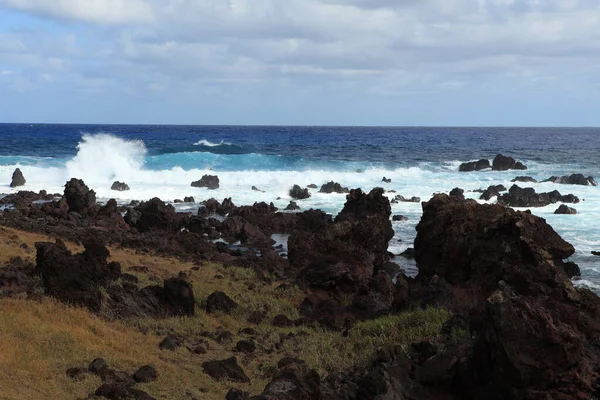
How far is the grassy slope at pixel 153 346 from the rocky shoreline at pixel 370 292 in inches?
10.4

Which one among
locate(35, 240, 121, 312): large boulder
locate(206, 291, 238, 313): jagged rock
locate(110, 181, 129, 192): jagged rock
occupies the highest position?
locate(35, 240, 121, 312): large boulder

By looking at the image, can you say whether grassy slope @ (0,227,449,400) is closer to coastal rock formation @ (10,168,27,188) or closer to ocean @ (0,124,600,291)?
ocean @ (0,124,600,291)

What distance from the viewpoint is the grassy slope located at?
11336mm

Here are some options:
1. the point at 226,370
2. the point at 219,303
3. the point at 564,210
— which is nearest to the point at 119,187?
the point at 564,210

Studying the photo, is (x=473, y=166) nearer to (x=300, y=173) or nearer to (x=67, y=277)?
(x=300, y=173)

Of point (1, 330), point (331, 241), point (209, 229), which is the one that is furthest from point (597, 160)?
point (1, 330)

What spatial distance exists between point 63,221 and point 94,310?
19.9 metres

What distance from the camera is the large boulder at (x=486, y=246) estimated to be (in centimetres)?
1589

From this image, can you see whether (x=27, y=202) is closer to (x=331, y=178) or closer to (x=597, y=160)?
(x=331, y=178)

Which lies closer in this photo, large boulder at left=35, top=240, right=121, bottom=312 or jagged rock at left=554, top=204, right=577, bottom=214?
large boulder at left=35, top=240, right=121, bottom=312

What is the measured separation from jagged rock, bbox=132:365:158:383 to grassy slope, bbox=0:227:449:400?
0.58ft

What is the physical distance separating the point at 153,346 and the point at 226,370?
226 centimetres

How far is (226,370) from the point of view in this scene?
43.1 feet

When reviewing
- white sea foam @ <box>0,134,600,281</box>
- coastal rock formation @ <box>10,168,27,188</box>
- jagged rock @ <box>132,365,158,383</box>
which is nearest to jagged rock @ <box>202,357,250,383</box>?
jagged rock @ <box>132,365,158,383</box>
